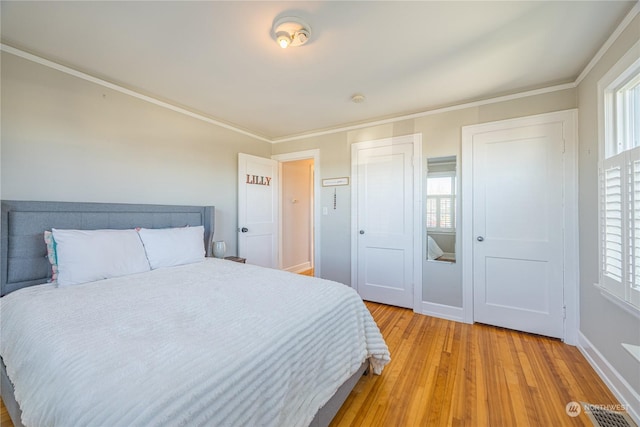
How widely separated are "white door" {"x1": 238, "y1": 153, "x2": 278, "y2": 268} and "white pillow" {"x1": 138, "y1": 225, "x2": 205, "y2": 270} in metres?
0.91

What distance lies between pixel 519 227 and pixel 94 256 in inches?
144

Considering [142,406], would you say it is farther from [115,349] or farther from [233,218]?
[233,218]

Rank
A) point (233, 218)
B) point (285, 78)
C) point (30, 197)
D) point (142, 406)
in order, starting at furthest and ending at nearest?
point (233, 218)
point (285, 78)
point (30, 197)
point (142, 406)

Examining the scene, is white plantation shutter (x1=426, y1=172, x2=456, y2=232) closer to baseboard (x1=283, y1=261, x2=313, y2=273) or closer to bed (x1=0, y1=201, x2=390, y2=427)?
bed (x1=0, y1=201, x2=390, y2=427)

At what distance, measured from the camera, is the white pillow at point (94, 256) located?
174 cm

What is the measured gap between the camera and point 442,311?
2846 millimetres

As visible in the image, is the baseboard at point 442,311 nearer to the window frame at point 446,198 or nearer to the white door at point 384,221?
the white door at point 384,221

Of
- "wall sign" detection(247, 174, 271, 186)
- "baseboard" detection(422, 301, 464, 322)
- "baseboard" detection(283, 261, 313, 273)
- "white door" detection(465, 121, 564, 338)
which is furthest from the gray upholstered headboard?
"white door" detection(465, 121, 564, 338)

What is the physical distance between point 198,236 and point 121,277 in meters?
0.79

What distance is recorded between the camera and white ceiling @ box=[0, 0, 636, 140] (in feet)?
4.93

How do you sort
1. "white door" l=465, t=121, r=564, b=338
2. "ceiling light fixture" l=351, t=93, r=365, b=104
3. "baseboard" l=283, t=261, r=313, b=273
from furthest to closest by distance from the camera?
"baseboard" l=283, t=261, r=313, b=273 < "ceiling light fixture" l=351, t=93, r=365, b=104 < "white door" l=465, t=121, r=564, b=338

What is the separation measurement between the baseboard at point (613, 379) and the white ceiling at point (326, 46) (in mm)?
2245

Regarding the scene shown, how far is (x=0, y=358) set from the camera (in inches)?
53.9

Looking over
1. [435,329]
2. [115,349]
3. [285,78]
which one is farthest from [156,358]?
[435,329]
